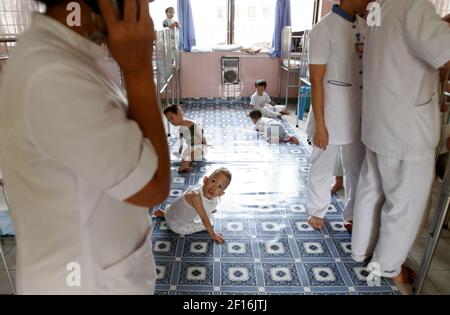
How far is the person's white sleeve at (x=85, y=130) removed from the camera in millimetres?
462

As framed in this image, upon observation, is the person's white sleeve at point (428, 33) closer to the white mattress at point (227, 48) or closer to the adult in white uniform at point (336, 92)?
the adult in white uniform at point (336, 92)

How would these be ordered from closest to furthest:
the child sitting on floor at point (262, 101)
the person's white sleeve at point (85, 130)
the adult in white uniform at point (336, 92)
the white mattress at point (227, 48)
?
the person's white sleeve at point (85, 130)
the adult in white uniform at point (336, 92)
the child sitting on floor at point (262, 101)
the white mattress at point (227, 48)

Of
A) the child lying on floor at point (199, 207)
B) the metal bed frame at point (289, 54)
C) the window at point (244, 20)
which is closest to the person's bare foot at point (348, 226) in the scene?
the child lying on floor at point (199, 207)

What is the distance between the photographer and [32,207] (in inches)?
22.4

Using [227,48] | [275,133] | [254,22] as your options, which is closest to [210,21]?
[227,48]

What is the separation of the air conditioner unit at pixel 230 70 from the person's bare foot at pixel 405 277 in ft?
14.4

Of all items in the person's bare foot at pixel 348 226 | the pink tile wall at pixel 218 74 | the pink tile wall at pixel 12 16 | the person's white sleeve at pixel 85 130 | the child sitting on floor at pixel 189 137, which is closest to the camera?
the person's white sleeve at pixel 85 130

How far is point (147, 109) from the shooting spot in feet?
1.81

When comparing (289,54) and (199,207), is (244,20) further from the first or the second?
(199,207)

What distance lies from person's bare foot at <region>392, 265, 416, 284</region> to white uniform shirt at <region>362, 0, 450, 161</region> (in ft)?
2.20

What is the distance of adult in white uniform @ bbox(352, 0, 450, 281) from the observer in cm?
131

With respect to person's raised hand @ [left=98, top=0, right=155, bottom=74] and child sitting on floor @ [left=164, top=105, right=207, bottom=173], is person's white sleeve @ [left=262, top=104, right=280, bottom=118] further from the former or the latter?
person's raised hand @ [left=98, top=0, right=155, bottom=74]

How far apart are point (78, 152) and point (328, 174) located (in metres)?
1.93

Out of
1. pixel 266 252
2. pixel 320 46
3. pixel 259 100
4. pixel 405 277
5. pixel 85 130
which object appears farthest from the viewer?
pixel 259 100
